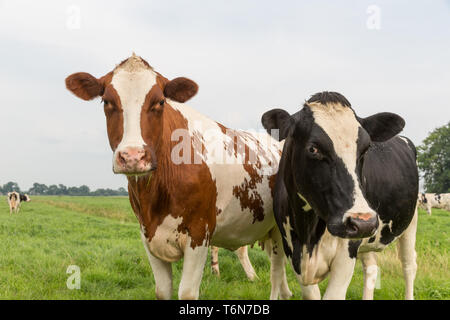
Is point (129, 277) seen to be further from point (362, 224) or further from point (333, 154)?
point (362, 224)

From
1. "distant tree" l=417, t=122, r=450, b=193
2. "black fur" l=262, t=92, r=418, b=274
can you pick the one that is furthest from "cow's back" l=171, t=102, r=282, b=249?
"distant tree" l=417, t=122, r=450, b=193

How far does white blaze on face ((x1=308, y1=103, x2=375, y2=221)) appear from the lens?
306 centimetres

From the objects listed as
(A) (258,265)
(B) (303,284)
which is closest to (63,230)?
(A) (258,265)

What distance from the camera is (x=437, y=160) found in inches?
2116

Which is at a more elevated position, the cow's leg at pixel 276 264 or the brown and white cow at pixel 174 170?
the brown and white cow at pixel 174 170

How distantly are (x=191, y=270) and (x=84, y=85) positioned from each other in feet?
7.46

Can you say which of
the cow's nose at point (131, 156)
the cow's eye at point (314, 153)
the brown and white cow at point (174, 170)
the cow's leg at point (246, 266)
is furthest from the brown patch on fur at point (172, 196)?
the cow's leg at point (246, 266)

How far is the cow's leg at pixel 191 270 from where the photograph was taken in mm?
4094

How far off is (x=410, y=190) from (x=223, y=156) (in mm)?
2532

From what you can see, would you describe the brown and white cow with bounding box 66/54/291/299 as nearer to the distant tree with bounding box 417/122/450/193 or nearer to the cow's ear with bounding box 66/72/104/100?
the cow's ear with bounding box 66/72/104/100

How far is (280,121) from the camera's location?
388cm

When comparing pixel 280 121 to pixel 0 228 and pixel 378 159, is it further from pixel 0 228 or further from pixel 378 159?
pixel 0 228
